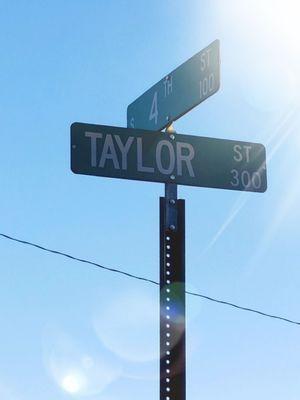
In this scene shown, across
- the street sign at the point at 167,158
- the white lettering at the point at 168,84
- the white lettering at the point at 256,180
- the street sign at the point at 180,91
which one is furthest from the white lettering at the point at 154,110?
the white lettering at the point at 256,180

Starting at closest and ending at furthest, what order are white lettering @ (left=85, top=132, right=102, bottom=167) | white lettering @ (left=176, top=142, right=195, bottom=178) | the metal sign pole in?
the metal sign pole
white lettering @ (left=85, top=132, right=102, bottom=167)
white lettering @ (left=176, top=142, right=195, bottom=178)

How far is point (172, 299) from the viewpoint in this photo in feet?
11.9

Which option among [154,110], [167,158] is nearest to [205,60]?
[154,110]

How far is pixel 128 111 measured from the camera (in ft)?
Result: 15.5

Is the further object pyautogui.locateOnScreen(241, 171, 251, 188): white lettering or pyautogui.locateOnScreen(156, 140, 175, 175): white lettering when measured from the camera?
pyautogui.locateOnScreen(241, 171, 251, 188): white lettering

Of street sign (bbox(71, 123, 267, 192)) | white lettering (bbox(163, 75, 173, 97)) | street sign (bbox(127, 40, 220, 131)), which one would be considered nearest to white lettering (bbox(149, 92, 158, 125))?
street sign (bbox(127, 40, 220, 131))

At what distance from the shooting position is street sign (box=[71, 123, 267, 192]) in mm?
3883

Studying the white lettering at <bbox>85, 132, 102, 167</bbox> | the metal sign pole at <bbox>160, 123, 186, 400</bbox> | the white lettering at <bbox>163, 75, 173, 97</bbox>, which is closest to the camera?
the metal sign pole at <bbox>160, 123, 186, 400</bbox>

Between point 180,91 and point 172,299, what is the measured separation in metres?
1.31

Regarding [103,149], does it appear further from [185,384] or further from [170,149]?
[185,384]

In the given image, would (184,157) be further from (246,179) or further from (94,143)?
(94,143)

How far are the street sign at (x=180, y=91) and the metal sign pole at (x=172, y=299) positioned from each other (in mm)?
586

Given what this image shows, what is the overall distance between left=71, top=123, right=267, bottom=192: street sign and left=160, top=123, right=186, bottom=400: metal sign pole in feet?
0.59

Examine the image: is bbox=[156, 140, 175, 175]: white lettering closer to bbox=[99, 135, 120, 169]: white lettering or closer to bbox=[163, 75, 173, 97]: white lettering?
bbox=[99, 135, 120, 169]: white lettering
